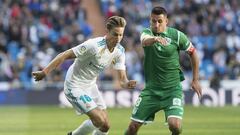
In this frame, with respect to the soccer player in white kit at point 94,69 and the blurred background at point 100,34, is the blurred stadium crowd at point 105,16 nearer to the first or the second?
the blurred background at point 100,34

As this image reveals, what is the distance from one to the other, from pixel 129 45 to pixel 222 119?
9324 mm

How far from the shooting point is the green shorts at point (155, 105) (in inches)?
466

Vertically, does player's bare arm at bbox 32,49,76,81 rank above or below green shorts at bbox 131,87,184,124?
above

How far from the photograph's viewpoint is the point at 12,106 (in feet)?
88.3

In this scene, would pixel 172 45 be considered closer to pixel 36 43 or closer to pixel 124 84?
pixel 124 84

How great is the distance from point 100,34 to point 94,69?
20.4 meters

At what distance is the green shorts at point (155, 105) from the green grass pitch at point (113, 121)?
4.81 metres

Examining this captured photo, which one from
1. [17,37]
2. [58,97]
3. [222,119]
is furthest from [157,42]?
[17,37]

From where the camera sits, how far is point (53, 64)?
38.1ft

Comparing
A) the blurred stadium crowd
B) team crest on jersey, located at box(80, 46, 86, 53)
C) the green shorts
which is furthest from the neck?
the blurred stadium crowd

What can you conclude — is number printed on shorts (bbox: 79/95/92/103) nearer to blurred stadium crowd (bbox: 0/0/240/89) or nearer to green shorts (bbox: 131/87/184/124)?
green shorts (bbox: 131/87/184/124)

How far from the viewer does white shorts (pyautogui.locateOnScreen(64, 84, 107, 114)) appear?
1223cm

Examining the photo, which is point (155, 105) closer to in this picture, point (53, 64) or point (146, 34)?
point (146, 34)

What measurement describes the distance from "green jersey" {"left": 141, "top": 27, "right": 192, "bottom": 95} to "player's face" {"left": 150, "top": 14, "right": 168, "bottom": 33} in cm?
11
